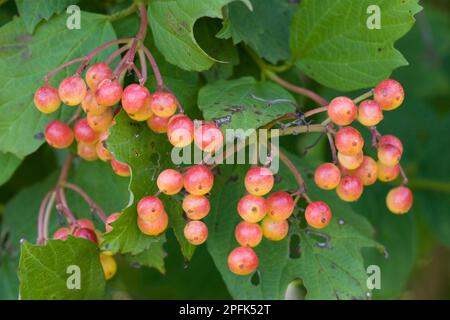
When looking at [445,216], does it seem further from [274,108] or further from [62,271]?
[62,271]

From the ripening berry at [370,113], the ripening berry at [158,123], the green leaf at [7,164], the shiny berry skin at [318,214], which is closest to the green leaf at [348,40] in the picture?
the ripening berry at [370,113]

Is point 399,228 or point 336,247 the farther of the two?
point 399,228

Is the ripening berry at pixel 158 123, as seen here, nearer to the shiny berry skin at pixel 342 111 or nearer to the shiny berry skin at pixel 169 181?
the shiny berry skin at pixel 169 181

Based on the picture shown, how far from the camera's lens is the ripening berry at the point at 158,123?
4.13 feet

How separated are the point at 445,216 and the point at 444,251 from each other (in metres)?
1.20

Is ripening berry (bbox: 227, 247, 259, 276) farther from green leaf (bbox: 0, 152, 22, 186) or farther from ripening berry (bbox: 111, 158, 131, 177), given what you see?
green leaf (bbox: 0, 152, 22, 186)

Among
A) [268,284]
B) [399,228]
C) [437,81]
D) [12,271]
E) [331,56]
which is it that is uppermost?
[437,81]

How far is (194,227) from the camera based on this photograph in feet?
4.13

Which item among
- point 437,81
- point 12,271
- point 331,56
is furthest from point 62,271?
point 437,81

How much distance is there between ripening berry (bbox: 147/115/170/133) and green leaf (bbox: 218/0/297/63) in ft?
0.71

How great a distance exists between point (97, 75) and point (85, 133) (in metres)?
0.13

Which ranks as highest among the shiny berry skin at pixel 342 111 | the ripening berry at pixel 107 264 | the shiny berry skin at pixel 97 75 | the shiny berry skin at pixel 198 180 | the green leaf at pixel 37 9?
the green leaf at pixel 37 9

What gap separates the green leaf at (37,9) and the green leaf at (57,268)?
43 centimetres

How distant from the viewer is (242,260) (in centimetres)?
131
